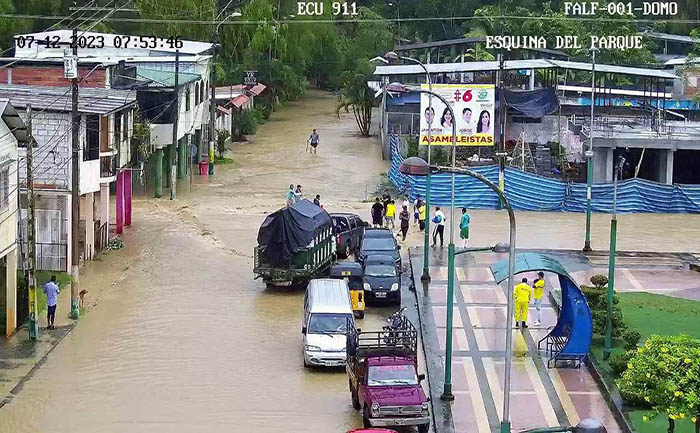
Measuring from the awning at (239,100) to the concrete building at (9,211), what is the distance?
42768 millimetres

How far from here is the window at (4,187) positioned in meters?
33.6

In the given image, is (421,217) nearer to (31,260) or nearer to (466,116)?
(466,116)

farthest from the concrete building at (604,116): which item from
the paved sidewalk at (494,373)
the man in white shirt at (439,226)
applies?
the paved sidewalk at (494,373)

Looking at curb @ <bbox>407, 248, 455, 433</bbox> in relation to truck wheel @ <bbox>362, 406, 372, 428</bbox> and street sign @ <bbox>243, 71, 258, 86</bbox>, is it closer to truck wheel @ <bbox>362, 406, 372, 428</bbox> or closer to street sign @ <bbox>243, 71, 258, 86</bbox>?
truck wheel @ <bbox>362, 406, 372, 428</bbox>

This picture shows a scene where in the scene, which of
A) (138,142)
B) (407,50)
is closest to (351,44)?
(407,50)

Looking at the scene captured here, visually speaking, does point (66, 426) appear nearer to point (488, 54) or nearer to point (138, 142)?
point (138, 142)

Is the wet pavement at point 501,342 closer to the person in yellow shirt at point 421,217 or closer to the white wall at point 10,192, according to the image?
the person in yellow shirt at point 421,217

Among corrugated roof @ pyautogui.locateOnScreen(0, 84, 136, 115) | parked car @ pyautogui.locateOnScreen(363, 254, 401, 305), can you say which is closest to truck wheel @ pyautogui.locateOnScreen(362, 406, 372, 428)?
parked car @ pyautogui.locateOnScreen(363, 254, 401, 305)

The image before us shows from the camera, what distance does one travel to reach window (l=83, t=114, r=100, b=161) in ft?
143

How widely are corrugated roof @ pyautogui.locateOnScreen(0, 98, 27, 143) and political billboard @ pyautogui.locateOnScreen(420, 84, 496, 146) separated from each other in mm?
22520

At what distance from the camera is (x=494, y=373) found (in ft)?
105

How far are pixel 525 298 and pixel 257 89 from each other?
51535 mm

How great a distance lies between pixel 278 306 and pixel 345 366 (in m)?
7.58

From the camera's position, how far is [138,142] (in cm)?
5138
